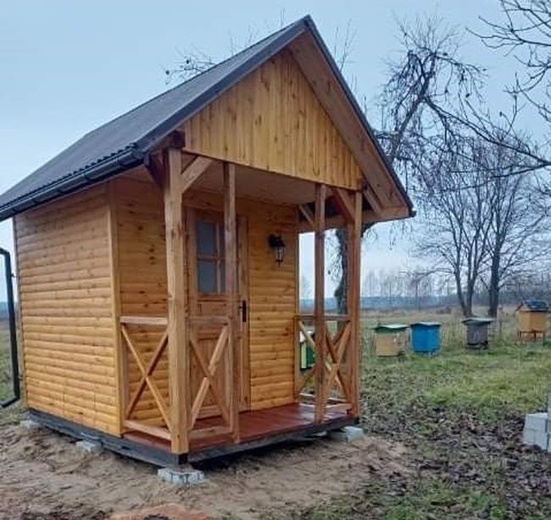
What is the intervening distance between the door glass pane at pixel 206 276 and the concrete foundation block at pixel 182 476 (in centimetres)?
198

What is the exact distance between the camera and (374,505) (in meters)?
3.96

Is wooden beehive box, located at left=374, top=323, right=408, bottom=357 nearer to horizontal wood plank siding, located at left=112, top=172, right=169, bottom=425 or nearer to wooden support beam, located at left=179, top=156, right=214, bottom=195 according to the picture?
horizontal wood plank siding, located at left=112, top=172, right=169, bottom=425

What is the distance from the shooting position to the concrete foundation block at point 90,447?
16.4ft

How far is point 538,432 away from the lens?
5309 mm

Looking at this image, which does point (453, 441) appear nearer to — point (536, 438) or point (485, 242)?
point (536, 438)

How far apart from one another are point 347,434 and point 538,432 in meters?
1.86

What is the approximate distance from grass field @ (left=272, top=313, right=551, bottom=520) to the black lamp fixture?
2.22m

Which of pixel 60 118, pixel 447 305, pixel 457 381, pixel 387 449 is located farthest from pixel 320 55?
pixel 447 305

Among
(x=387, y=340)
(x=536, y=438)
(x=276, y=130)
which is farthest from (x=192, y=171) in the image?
(x=387, y=340)

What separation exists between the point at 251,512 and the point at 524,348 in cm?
1167

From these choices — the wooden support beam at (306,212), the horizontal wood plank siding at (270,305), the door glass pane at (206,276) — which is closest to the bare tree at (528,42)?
the wooden support beam at (306,212)

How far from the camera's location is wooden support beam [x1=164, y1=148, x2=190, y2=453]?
405 centimetres

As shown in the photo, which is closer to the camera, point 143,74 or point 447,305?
point 143,74

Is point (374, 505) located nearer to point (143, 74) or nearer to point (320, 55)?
point (320, 55)
